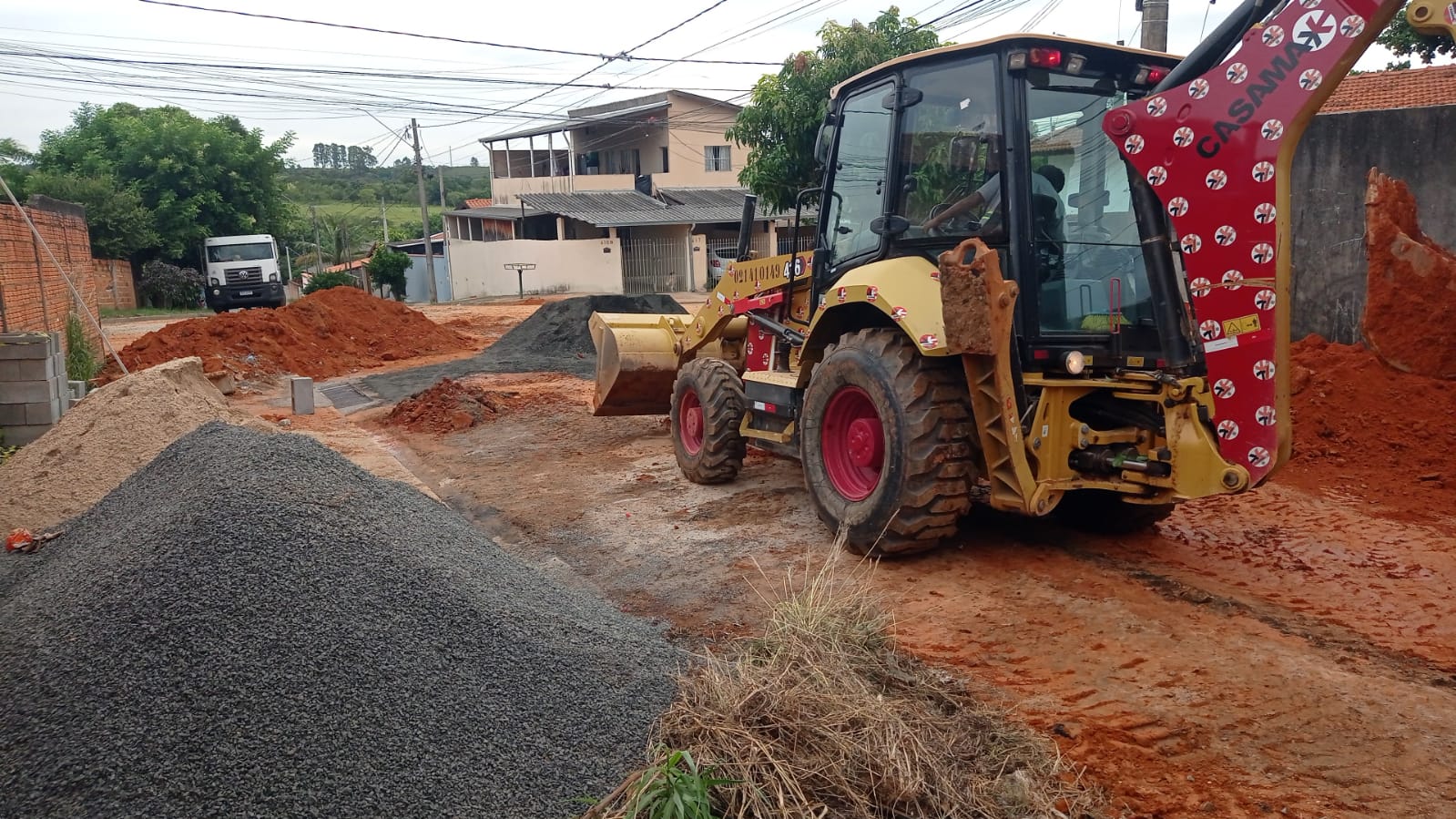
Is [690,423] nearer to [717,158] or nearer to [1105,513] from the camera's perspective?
[1105,513]

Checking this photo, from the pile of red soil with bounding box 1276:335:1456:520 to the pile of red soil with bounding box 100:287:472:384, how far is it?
1336cm

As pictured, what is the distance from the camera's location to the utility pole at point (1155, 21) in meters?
9.33

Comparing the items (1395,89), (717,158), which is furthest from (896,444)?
(717,158)

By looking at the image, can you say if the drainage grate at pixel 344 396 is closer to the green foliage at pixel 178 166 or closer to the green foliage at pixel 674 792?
the green foliage at pixel 674 792

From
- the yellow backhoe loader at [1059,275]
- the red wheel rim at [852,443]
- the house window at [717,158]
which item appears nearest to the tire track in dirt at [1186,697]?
the yellow backhoe loader at [1059,275]

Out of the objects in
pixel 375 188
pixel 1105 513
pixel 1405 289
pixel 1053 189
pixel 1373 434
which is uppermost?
pixel 375 188

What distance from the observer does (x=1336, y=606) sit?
4898mm

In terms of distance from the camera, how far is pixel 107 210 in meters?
29.7

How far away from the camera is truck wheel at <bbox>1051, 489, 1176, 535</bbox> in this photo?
19.7 ft

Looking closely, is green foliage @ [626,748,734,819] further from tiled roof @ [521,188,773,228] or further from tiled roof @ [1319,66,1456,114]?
tiled roof @ [521,188,773,228]

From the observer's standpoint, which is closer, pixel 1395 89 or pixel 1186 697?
pixel 1186 697

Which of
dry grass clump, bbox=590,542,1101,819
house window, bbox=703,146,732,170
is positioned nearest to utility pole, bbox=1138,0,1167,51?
dry grass clump, bbox=590,542,1101,819

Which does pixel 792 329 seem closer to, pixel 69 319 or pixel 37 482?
pixel 37 482

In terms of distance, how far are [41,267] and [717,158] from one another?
1192 inches
